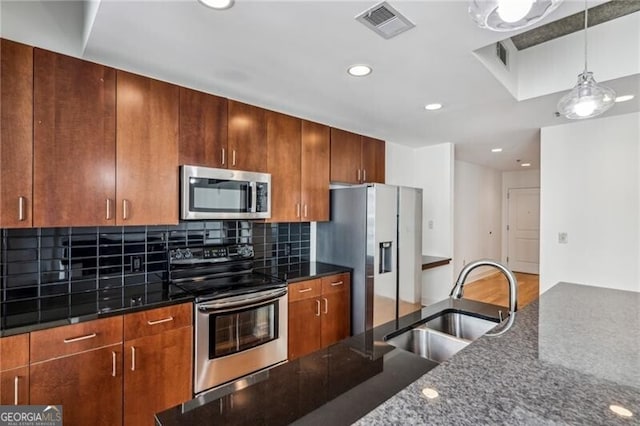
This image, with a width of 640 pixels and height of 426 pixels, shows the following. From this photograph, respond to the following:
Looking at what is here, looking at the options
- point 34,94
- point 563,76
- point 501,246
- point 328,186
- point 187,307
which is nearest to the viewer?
point 34,94

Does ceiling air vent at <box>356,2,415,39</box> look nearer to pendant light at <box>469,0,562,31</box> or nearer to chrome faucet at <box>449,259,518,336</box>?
pendant light at <box>469,0,562,31</box>

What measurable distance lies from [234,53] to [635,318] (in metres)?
2.39

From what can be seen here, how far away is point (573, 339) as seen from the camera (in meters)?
1.13

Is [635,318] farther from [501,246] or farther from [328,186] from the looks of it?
[501,246]

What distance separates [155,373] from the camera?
6.13 ft

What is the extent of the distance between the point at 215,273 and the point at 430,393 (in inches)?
85.0

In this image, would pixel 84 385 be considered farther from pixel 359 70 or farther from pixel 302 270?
pixel 359 70

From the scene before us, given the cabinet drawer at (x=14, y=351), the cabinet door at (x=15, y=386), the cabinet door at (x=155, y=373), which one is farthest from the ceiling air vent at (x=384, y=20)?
the cabinet door at (x=15, y=386)

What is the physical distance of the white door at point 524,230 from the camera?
6719 mm

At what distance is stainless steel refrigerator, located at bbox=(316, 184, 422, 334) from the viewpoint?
2.97m

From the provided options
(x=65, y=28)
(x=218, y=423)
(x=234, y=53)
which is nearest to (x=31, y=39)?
(x=65, y=28)

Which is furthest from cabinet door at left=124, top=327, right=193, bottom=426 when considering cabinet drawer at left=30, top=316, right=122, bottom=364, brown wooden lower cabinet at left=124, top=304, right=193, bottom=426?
cabinet drawer at left=30, top=316, right=122, bottom=364

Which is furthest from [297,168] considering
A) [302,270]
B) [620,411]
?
[620,411]

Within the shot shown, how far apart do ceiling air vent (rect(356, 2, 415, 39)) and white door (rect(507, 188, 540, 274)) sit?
21.8ft
